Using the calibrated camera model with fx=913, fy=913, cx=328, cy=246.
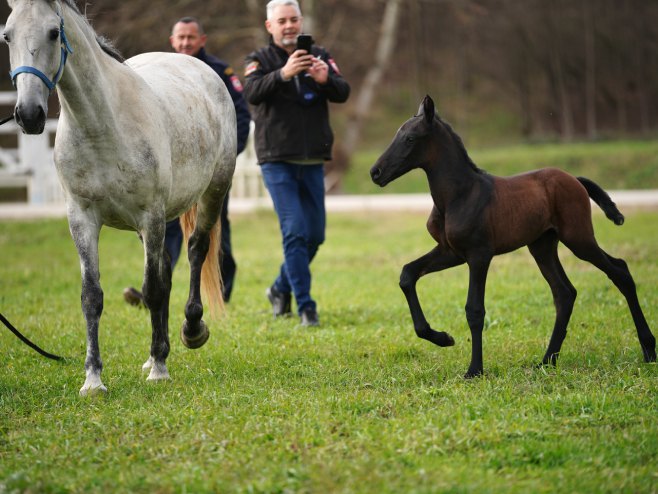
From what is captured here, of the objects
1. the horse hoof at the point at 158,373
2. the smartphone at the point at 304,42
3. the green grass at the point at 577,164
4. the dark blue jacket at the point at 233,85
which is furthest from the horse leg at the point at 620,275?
the green grass at the point at 577,164

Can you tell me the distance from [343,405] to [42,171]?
16.2 m

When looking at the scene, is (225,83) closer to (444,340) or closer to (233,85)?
(233,85)

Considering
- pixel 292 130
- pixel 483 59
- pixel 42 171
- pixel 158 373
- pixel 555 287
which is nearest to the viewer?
pixel 158 373

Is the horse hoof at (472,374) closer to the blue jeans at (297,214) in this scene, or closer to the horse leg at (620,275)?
the horse leg at (620,275)

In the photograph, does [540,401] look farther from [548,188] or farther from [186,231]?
[186,231]

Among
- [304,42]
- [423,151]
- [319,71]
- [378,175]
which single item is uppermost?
[304,42]

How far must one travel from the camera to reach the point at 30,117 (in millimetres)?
4699

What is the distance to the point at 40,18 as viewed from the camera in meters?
4.88

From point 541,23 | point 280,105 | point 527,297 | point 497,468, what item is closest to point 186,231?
point 280,105

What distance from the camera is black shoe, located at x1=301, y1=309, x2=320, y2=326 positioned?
26.1 ft

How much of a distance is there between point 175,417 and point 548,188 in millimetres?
2750

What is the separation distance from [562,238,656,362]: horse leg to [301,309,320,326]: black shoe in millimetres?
2739

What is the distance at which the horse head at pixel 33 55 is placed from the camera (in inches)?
187

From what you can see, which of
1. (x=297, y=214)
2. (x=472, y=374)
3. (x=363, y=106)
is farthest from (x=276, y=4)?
(x=363, y=106)
